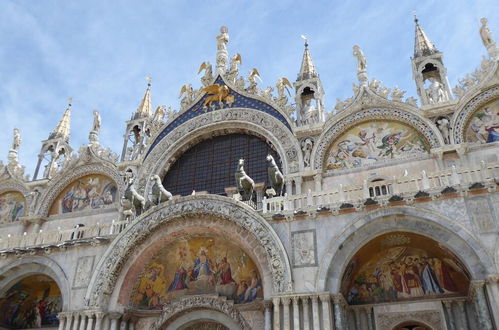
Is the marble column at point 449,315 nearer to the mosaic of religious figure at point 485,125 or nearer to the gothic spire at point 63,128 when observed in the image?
the mosaic of religious figure at point 485,125

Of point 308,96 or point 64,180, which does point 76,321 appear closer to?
point 64,180

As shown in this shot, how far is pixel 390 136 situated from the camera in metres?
17.0

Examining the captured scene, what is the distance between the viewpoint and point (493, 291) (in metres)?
11.0

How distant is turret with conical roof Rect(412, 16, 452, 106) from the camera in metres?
17.2

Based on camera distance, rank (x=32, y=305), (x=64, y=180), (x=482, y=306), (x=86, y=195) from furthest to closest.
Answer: (x=64, y=180) < (x=86, y=195) < (x=32, y=305) < (x=482, y=306)

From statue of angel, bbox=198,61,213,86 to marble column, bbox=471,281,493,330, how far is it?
1443 cm

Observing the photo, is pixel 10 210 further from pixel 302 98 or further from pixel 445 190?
pixel 445 190

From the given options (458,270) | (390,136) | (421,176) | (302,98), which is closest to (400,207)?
(421,176)

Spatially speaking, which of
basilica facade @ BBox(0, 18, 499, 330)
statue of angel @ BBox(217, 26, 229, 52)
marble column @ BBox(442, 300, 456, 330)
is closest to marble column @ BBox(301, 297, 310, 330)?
basilica facade @ BBox(0, 18, 499, 330)

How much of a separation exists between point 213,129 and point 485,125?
10.8 metres

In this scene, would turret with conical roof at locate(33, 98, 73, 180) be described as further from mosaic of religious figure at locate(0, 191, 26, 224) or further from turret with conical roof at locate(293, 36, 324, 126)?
turret with conical roof at locate(293, 36, 324, 126)

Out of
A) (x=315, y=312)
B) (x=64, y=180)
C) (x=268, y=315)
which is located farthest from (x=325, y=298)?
(x=64, y=180)

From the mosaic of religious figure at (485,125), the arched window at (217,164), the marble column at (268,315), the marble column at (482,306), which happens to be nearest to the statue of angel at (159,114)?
the arched window at (217,164)

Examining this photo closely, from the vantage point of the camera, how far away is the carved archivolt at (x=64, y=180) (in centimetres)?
2097
